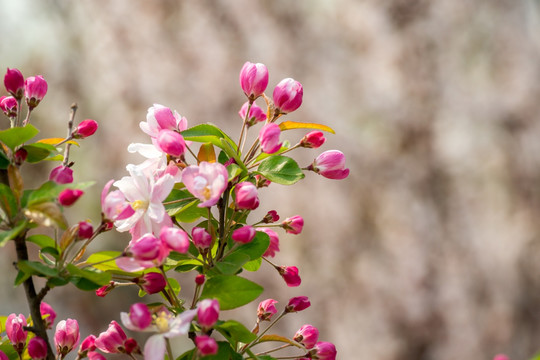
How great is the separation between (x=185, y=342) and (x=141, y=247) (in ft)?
5.82

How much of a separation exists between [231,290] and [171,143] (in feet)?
0.53

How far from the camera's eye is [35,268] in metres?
0.48

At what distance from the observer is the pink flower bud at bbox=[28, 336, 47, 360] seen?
52 cm

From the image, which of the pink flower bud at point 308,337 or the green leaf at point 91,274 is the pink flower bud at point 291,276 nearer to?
the pink flower bud at point 308,337

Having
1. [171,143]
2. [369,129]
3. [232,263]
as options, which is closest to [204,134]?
[171,143]

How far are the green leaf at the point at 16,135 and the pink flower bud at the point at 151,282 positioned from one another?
171 mm

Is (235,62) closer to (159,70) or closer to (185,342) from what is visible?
(159,70)

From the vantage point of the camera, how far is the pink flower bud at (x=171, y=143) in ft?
1.87

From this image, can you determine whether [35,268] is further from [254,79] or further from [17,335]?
[254,79]

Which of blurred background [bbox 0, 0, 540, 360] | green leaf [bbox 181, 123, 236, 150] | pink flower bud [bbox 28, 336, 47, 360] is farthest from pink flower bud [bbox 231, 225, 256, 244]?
blurred background [bbox 0, 0, 540, 360]

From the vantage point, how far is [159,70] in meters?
2.40

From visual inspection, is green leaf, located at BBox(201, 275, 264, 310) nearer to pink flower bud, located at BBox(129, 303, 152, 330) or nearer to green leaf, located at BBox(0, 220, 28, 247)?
pink flower bud, located at BBox(129, 303, 152, 330)

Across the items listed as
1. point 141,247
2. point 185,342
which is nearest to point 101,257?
point 141,247

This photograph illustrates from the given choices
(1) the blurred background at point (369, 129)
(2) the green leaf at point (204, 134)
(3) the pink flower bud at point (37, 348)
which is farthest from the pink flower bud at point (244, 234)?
(1) the blurred background at point (369, 129)
